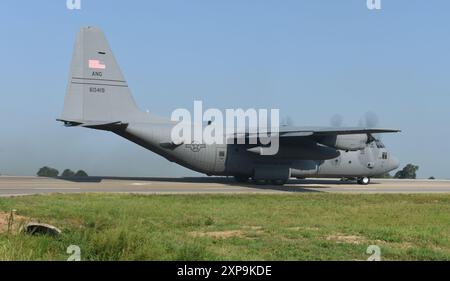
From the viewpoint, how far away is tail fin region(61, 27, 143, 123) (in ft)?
99.7

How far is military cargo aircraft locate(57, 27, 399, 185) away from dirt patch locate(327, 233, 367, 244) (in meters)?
16.9

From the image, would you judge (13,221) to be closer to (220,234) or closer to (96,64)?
(220,234)

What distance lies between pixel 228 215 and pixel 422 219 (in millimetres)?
6115

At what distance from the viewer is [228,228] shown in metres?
13.2

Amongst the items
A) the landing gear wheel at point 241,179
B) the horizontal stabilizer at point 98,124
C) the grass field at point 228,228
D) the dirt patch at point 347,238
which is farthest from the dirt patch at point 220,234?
the landing gear wheel at point 241,179

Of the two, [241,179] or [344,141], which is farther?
[241,179]

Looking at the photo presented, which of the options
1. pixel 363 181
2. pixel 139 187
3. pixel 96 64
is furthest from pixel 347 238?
pixel 363 181

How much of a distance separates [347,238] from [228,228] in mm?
3115

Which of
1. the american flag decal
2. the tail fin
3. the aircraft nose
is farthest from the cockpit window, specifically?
the american flag decal

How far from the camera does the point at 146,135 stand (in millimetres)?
A: 30859

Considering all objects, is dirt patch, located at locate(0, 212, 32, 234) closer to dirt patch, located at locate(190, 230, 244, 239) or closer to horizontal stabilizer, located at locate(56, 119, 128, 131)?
dirt patch, located at locate(190, 230, 244, 239)
